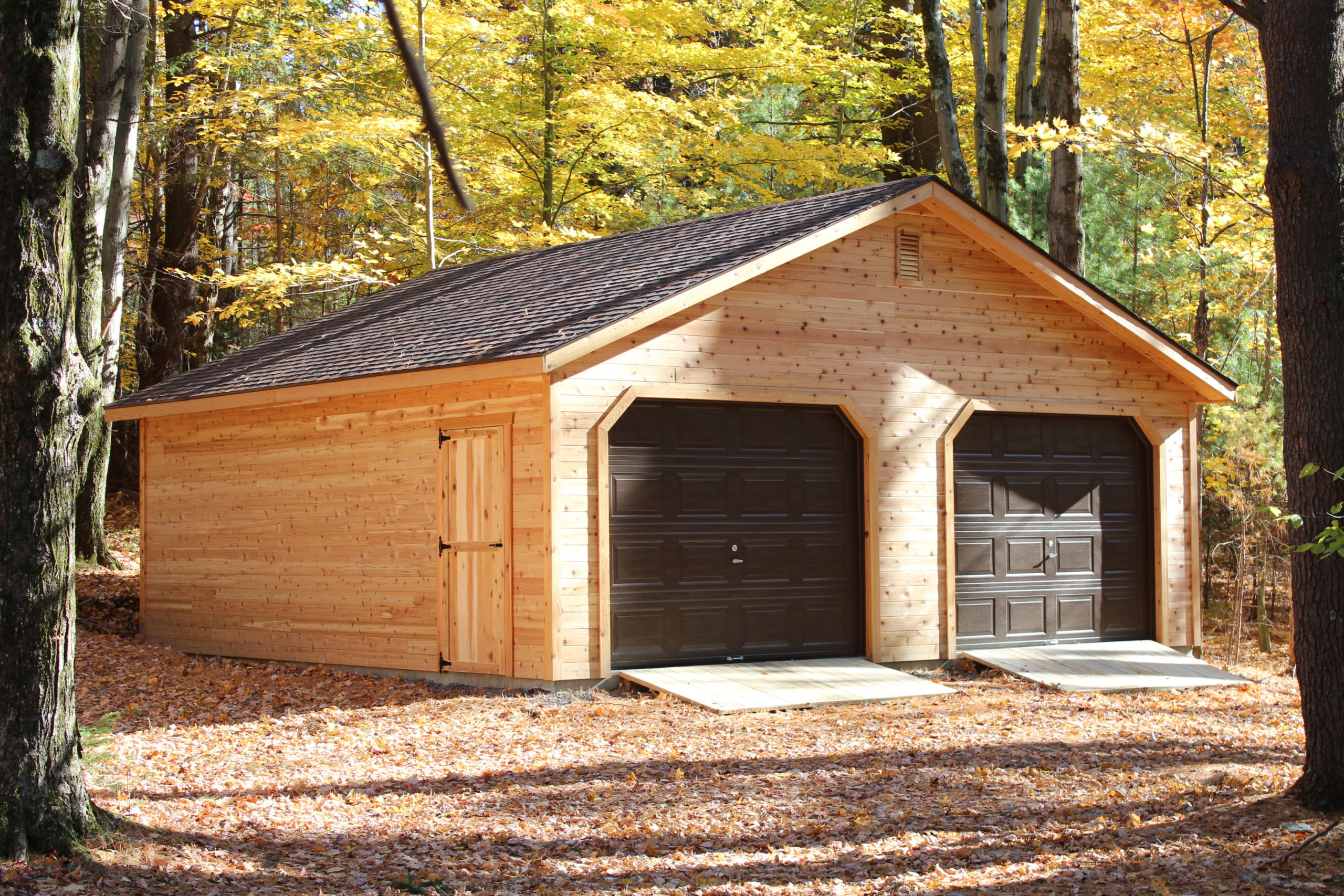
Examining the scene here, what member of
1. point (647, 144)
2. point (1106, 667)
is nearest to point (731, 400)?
point (1106, 667)

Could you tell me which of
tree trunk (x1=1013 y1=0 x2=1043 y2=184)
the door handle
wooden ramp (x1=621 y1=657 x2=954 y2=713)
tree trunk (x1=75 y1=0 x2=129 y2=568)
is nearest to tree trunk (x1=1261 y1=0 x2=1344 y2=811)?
wooden ramp (x1=621 y1=657 x2=954 y2=713)

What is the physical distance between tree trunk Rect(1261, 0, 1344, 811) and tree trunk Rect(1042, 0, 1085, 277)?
901 cm

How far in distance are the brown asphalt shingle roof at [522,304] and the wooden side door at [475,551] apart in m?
0.83

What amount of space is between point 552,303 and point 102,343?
6.34 meters

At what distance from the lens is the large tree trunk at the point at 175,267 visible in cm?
2042

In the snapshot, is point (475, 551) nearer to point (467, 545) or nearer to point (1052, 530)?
point (467, 545)

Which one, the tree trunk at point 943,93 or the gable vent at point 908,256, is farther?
the tree trunk at point 943,93

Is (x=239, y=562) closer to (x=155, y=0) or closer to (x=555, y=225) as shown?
(x=555, y=225)

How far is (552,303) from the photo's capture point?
37.8 ft

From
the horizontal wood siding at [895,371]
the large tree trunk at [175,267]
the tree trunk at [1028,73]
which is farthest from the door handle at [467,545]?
the large tree trunk at [175,267]

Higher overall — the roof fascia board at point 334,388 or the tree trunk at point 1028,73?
the tree trunk at point 1028,73

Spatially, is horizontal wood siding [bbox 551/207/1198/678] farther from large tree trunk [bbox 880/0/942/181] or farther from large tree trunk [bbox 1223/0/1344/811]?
large tree trunk [bbox 880/0/942/181]

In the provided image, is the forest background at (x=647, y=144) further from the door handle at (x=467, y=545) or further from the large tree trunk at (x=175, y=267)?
the door handle at (x=467, y=545)

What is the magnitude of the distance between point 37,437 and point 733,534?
6901 mm
